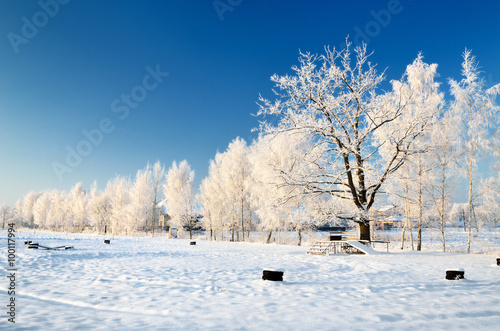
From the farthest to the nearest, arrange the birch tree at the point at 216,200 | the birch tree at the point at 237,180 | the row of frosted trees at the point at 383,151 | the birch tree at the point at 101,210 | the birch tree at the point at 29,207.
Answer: the birch tree at the point at 29,207
the birch tree at the point at 101,210
the birch tree at the point at 216,200
the birch tree at the point at 237,180
the row of frosted trees at the point at 383,151

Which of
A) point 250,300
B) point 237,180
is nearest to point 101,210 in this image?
point 237,180

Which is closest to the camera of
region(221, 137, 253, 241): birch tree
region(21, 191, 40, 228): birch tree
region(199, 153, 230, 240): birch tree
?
region(221, 137, 253, 241): birch tree

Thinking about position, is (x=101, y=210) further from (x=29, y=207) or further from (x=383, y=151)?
(x=383, y=151)

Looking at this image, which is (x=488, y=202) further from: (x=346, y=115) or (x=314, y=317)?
(x=314, y=317)

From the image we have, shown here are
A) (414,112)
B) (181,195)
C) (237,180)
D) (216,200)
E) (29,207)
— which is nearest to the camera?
(414,112)

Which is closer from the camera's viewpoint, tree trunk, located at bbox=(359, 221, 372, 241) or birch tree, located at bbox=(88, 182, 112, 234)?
tree trunk, located at bbox=(359, 221, 372, 241)

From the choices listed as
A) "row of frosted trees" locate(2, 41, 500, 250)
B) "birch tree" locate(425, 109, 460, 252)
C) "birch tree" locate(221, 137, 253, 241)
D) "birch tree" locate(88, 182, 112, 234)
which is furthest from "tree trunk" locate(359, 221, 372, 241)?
"birch tree" locate(88, 182, 112, 234)

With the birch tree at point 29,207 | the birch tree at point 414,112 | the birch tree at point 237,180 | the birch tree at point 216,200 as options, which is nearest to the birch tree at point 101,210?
the birch tree at point 216,200

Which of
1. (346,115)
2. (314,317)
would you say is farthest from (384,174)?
(314,317)

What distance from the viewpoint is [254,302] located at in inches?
237

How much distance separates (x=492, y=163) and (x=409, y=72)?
8.22m

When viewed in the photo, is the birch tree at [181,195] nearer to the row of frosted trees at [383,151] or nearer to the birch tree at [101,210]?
the row of frosted trees at [383,151]

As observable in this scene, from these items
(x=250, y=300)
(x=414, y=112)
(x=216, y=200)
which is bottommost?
(x=250, y=300)

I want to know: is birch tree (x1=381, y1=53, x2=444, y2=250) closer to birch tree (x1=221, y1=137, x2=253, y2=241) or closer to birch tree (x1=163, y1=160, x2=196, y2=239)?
birch tree (x1=221, y1=137, x2=253, y2=241)
